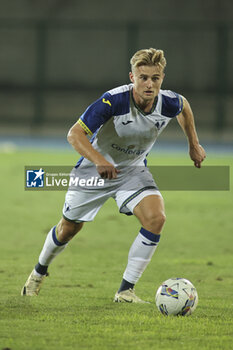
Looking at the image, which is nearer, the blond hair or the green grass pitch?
the green grass pitch

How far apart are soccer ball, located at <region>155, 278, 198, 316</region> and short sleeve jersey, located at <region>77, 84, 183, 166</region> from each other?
50.3 inches

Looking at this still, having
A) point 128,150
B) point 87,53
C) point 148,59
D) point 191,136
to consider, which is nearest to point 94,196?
point 128,150

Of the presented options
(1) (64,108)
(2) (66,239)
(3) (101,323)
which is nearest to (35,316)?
(3) (101,323)

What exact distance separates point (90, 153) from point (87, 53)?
2335 centimetres

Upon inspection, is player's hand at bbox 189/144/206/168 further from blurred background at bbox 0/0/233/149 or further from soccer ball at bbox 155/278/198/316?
blurred background at bbox 0/0/233/149

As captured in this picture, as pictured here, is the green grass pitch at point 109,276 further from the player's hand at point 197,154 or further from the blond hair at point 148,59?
the blond hair at point 148,59

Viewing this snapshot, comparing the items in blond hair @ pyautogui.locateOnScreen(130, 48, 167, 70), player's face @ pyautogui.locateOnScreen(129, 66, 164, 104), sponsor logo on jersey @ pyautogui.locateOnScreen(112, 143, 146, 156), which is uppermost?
blond hair @ pyautogui.locateOnScreen(130, 48, 167, 70)

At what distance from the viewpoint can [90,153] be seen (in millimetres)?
5707

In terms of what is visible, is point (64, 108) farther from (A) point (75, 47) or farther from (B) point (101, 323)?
(B) point (101, 323)

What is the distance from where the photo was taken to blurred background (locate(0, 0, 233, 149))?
2769 cm

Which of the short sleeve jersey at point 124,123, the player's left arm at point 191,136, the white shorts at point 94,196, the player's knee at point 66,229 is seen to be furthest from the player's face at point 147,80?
the player's knee at point 66,229

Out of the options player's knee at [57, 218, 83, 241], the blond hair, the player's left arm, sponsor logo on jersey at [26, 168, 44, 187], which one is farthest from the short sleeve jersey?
player's knee at [57, 218, 83, 241]

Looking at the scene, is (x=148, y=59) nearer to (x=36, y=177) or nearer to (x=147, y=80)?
(x=147, y=80)

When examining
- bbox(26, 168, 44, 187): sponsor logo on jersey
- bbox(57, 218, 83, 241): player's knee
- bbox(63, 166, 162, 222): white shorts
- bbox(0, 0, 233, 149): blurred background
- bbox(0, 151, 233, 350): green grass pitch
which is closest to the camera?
bbox(0, 151, 233, 350): green grass pitch
